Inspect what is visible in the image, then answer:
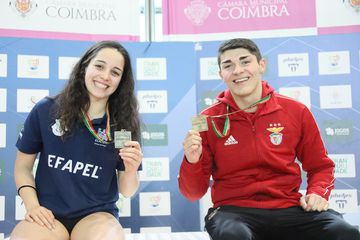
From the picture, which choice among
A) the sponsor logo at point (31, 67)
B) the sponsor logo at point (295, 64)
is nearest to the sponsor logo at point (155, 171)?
the sponsor logo at point (31, 67)

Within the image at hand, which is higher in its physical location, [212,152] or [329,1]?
[329,1]

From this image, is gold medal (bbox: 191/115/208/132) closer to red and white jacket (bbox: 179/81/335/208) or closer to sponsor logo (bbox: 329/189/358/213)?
red and white jacket (bbox: 179/81/335/208)

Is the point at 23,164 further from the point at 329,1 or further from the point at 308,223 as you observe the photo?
the point at 329,1

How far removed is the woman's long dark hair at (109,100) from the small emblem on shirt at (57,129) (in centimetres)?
3

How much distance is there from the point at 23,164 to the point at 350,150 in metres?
3.17

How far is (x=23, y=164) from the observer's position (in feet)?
6.77

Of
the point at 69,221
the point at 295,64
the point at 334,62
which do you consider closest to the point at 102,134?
the point at 69,221

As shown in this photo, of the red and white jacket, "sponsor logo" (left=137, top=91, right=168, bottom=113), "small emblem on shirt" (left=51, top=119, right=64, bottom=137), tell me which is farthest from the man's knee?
"sponsor logo" (left=137, top=91, right=168, bottom=113)

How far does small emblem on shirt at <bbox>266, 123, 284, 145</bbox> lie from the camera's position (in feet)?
6.97

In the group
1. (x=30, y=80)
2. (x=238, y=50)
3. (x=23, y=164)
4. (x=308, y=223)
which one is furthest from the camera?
(x=30, y=80)

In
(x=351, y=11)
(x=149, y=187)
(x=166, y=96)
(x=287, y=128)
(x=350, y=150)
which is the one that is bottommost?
(x=149, y=187)

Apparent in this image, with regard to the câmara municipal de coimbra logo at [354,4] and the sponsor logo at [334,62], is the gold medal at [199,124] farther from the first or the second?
the câmara municipal de coimbra logo at [354,4]

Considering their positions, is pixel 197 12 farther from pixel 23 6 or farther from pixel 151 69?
pixel 23 6

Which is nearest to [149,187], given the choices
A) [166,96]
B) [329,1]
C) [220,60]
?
[166,96]
